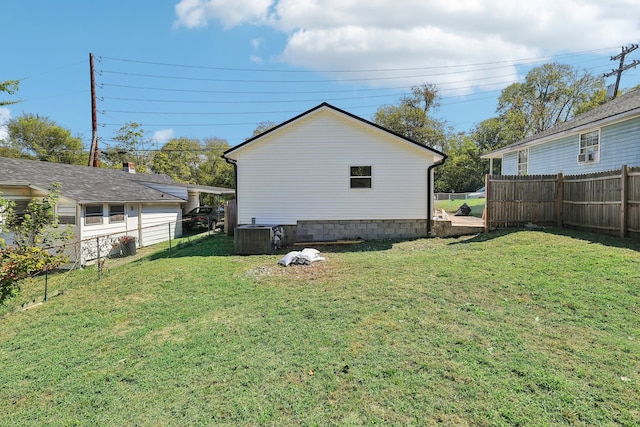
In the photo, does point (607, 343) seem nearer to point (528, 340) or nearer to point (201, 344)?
point (528, 340)

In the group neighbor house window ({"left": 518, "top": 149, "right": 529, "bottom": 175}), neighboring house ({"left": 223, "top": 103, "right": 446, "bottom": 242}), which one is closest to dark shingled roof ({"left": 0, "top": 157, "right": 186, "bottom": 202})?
neighboring house ({"left": 223, "top": 103, "right": 446, "bottom": 242})

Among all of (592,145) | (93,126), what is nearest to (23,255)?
(592,145)

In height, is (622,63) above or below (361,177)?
above

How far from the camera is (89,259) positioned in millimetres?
13180

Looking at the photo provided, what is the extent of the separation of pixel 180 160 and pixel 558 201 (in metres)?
39.6

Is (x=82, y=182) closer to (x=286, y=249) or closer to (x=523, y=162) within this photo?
(x=286, y=249)

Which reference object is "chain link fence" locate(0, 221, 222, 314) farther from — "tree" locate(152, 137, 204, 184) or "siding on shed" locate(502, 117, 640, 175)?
"tree" locate(152, 137, 204, 184)

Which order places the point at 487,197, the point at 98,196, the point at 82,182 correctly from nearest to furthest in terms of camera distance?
the point at 487,197, the point at 98,196, the point at 82,182

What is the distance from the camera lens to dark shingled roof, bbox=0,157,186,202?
1274 centimetres

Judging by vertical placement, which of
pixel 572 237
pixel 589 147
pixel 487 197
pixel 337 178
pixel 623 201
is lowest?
pixel 572 237

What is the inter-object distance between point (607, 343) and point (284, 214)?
9.98m

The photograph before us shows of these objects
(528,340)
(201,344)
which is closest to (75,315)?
(201,344)

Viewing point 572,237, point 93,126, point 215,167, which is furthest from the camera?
point 215,167

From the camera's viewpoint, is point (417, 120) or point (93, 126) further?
point (417, 120)
